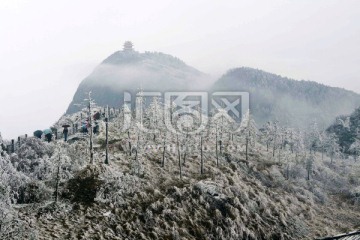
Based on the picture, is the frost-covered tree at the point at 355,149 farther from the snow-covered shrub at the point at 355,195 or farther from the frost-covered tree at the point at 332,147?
the snow-covered shrub at the point at 355,195

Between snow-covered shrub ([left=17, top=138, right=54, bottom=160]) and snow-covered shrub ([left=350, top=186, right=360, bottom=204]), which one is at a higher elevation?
snow-covered shrub ([left=17, top=138, right=54, bottom=160])

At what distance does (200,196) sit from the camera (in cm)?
A: 6075

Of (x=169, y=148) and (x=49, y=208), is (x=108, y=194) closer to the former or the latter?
(x=49, y=208)

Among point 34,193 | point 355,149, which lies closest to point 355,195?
point 355,149

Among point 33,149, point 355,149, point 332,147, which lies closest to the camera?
point 33,149

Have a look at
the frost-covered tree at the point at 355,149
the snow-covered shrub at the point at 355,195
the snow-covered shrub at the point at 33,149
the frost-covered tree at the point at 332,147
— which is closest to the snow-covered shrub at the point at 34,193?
the snow-covered shrub at the point at 33,149

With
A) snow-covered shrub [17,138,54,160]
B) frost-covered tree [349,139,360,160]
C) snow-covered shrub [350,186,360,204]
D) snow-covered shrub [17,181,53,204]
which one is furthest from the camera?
frost-covered tree [349,139,360,160]

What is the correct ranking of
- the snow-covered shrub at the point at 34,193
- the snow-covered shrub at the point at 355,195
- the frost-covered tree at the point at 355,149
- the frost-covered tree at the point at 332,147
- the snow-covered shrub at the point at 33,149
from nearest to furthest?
the snow-covered shrub at the point at 34,193 → the snow-covered shrub at the point at 33,149 → the snow-covered shrub at the point at 355,195 → the frost-covered tree at the point at 332,147 → the frost-covered tree at the point at 355,149

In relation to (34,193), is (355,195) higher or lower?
lower

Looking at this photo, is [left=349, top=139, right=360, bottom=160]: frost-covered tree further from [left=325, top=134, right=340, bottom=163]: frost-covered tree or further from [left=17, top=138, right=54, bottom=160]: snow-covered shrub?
[left=17, top=138, right=54, bottom=160]: snow-covered shrub

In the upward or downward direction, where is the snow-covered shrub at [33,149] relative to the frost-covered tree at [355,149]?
upward

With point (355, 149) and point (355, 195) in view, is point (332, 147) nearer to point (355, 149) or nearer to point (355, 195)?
point (355, 149)

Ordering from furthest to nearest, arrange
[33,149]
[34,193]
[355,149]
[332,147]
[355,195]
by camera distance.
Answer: [355,149] < [332,147] < [355,195] < [33,149] < [34,193]

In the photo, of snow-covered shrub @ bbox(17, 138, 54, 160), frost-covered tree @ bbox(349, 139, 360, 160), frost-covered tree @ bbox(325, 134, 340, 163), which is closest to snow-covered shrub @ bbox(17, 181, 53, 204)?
snow-covered shrub @ bbox(17, 138, 54, 160)
